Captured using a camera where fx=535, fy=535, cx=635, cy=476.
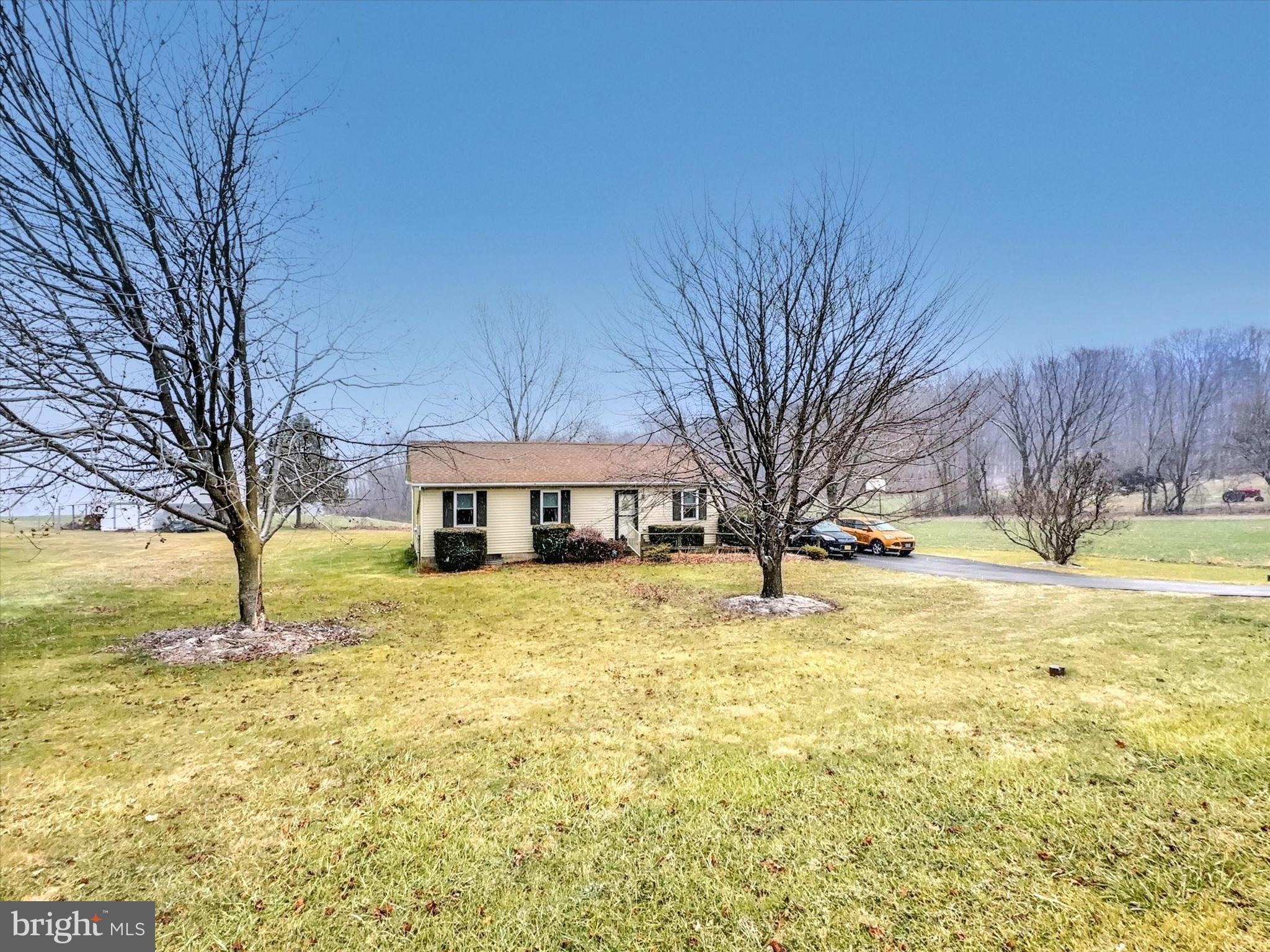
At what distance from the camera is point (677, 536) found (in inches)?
818

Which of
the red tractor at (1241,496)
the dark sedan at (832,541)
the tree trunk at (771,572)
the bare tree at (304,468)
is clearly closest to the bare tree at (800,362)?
the tree trunk at (771,572)

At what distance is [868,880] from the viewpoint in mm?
2984

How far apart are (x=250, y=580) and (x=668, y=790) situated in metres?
8.46

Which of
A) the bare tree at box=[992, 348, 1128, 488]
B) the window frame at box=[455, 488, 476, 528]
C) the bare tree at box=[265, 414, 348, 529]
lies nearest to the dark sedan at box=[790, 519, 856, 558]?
the window frame at box=[455, 488, 476, 528]

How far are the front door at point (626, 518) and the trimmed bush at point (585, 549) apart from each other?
5.38 feet

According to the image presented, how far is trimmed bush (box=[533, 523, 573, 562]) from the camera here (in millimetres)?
18766

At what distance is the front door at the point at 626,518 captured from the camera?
20562 millimetres

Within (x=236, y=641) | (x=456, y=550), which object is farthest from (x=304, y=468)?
(x=456, y=550)

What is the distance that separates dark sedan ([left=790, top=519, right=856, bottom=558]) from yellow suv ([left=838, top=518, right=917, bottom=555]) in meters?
0.51

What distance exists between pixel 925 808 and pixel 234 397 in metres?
10.5

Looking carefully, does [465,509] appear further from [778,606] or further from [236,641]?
[778,606]

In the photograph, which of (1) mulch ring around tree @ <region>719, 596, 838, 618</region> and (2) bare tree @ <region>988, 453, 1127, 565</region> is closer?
(1) mulch ring around tree @ <region>719, 596, 838, 618</region>

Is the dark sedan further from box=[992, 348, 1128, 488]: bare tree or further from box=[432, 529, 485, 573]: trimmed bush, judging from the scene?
box=[992, 348, 1128, 488]: bare tree

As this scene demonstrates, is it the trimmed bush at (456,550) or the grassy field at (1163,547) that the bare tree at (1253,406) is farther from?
the trimmed bush at (456,550)
